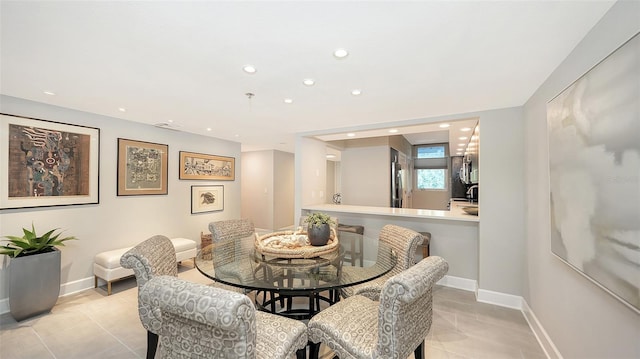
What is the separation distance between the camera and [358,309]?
70.1 inches

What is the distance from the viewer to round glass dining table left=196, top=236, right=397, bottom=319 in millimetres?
1713

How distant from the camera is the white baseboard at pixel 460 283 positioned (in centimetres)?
343

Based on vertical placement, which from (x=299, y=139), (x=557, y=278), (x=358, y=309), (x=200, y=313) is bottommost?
(x=358, y=309)

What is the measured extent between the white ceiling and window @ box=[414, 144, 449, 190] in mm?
5852

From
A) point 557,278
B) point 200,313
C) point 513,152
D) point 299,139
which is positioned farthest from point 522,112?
point 200,313

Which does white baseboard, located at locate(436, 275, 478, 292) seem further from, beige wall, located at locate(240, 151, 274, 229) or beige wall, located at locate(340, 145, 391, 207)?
beige wall, located at locate(240, 151, 274, 229)

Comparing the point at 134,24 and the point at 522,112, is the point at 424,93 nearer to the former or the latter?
the point at 522,112

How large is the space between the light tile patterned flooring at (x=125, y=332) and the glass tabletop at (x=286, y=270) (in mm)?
761

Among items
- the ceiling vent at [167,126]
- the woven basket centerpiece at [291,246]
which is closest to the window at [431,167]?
the woven basket centerpiece at [291,246]

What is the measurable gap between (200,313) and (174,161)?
4.00m

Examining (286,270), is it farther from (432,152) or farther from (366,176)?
(432,152)

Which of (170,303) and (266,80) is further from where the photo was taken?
(266,80)

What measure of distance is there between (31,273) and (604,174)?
4.65 m

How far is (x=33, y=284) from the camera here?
8.57ft
